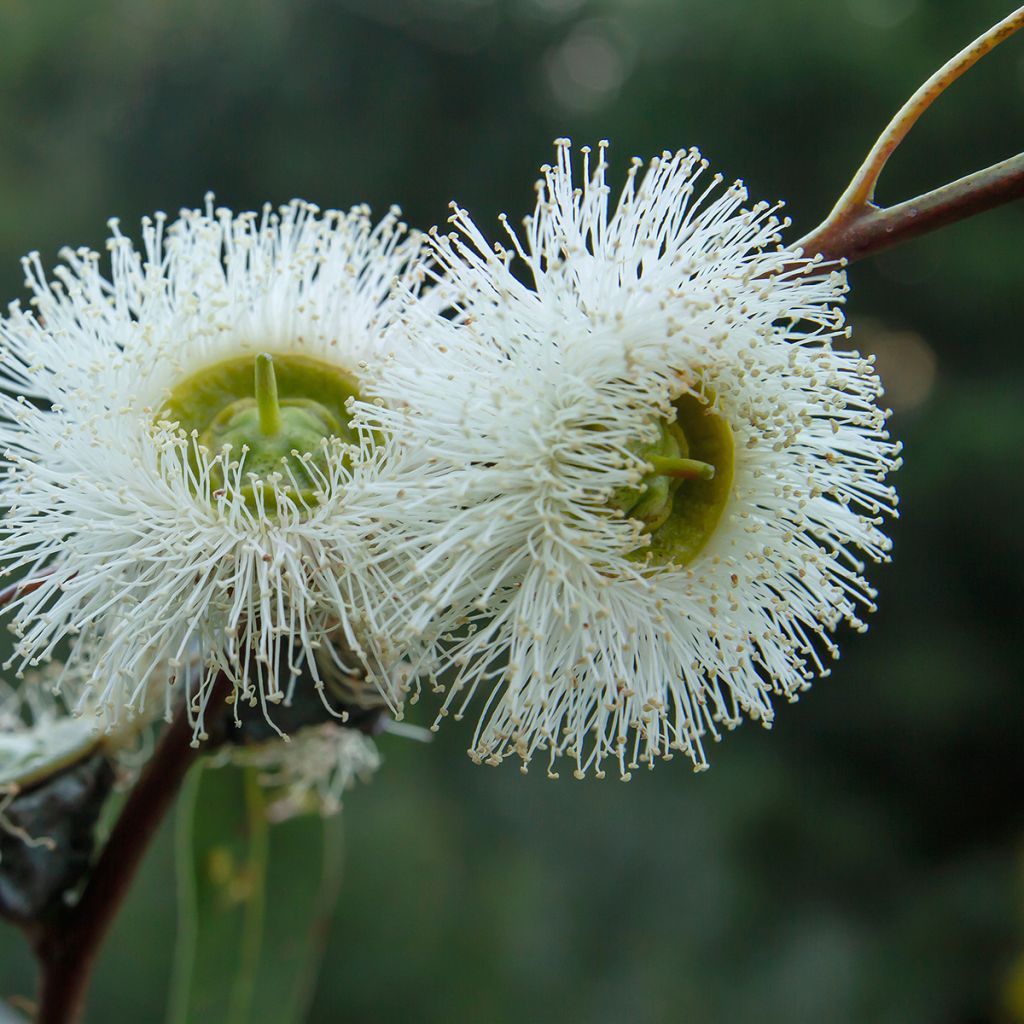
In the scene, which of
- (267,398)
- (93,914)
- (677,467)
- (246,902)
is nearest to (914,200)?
(677,467)

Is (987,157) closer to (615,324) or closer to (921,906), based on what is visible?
(921,906)

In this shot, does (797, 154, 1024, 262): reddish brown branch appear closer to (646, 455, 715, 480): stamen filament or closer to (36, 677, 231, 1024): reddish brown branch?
(646, 455, 715, 480): stamen filament

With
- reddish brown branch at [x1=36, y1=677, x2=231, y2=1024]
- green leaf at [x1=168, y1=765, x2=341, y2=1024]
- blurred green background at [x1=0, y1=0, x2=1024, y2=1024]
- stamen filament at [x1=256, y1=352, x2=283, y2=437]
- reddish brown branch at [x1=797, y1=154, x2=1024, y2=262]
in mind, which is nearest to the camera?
reddish brown branch at [x1=797, y1=154, x2=1024, y2=262]

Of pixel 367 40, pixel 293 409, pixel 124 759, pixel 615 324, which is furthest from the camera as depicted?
pixel 367 40

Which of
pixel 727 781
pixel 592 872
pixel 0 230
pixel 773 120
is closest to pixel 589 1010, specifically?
pixel 592 872

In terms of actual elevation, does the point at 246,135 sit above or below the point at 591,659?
above

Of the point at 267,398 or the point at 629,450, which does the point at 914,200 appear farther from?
the point at 267,398

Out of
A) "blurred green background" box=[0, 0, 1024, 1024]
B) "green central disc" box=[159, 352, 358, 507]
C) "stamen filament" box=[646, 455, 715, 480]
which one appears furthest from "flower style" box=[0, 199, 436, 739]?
"blurred green background" box=[0, 0, 1024, 1024]
